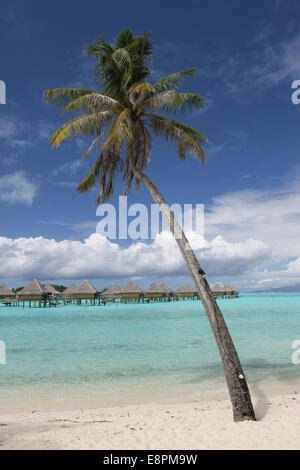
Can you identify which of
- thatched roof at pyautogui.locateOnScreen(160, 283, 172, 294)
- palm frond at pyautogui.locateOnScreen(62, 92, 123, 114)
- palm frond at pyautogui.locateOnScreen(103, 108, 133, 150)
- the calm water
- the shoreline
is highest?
palm frond at pyautogui.locateOnScreen(62, 92, 123, 114)

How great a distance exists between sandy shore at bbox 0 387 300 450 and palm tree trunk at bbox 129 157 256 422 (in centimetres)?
28

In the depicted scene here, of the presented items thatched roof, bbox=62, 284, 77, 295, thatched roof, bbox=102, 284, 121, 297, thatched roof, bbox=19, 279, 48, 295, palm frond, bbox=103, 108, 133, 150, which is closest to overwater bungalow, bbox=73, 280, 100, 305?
thatched roof, bbox=62, 284, 77, 295

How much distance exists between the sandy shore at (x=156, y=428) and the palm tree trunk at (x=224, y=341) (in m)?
0.28

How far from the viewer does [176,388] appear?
30.1ft

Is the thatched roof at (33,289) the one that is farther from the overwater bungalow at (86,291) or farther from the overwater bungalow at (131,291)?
the overwater bungalow at (131,291)

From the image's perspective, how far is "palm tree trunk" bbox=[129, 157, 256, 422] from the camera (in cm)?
567

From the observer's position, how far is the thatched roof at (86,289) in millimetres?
56500

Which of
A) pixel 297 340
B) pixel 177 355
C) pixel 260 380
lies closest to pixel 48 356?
pixel 177 355

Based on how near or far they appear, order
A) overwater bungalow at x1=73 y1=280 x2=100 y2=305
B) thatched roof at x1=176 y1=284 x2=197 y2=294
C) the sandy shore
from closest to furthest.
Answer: the sandy shore
overwater bungalow at x1=73 y1=280 x2=100 y2=305
thatched roof at x1=176 y1=284 x2=197 y2=294

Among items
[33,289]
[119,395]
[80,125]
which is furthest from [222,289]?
[80,125]

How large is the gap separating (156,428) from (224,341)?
5.90 feet

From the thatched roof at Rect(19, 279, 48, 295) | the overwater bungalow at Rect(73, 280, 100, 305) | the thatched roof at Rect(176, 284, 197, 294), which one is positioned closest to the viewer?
the thatched roof at Rect(19, 279, 48, 295)

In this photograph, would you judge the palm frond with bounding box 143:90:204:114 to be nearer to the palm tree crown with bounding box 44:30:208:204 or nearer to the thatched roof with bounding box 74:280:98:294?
the palm tree crown with bounding box 44:30:208:204

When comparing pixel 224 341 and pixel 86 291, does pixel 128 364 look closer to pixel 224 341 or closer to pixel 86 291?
Answer: pixel 224 341
